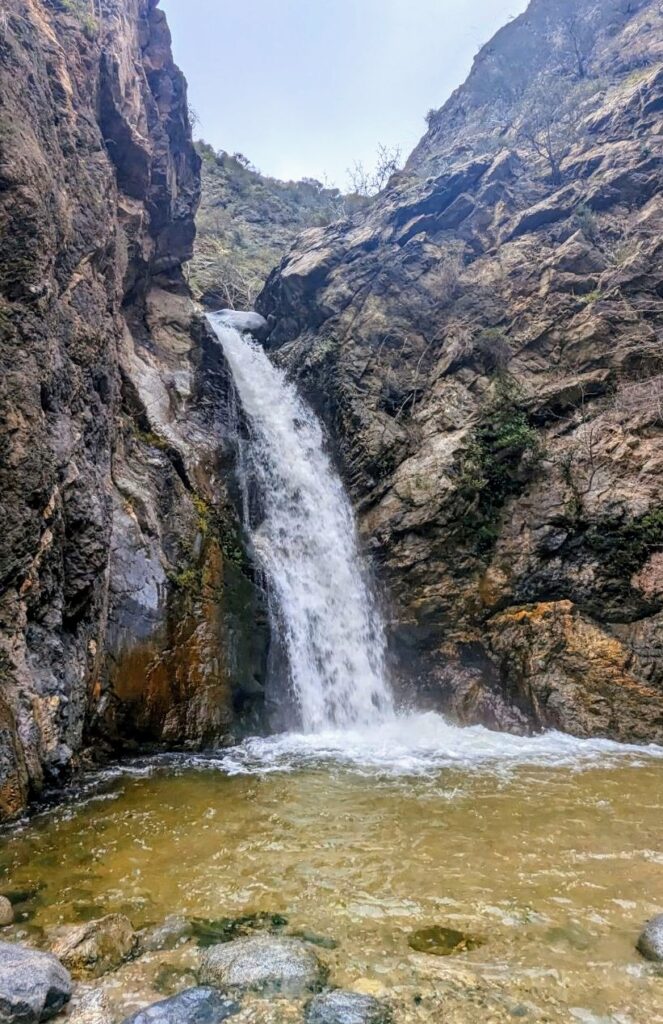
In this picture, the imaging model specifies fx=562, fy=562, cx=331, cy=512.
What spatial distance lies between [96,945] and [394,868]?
2603 mm

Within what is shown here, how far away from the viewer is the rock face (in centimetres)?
1135

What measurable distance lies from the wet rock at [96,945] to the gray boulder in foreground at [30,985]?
19cm

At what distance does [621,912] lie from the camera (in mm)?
4289

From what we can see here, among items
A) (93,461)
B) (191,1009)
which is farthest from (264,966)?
Answer: (93,461)

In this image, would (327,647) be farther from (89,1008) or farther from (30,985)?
(30,985)

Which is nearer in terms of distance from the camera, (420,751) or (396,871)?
(396,871)

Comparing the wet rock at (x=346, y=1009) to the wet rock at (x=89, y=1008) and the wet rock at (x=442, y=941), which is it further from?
the wet rock at (x=89, y=1008)

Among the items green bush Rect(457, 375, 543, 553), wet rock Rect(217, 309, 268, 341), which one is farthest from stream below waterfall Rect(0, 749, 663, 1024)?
wet rock Rect(217, 309, 268, 341)

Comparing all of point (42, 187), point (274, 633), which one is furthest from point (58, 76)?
point (274, 633)

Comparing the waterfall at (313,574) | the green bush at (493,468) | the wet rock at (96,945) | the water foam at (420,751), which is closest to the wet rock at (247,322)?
the waterfall at (313,574)

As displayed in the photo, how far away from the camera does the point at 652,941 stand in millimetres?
3746

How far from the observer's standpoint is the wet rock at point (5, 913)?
4125 millimetres

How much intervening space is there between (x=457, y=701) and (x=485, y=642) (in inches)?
55.3

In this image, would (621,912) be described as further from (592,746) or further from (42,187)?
(42,187)
